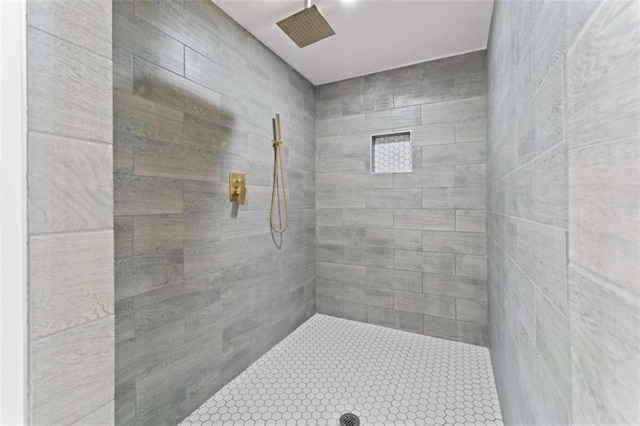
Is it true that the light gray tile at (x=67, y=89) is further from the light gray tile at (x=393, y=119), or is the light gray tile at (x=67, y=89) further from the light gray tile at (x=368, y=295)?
Answer: the light gray tile at (x=368, y=295)

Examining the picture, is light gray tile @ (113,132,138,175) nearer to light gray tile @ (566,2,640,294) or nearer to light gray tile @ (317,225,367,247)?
light gray tile @ (566,2,640,294)

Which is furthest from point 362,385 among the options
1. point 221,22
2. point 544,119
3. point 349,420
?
point 221,22

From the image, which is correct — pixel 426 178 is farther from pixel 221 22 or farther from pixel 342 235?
pixel 221 22

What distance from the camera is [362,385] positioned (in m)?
1.79

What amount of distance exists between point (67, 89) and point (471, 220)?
2.51 m

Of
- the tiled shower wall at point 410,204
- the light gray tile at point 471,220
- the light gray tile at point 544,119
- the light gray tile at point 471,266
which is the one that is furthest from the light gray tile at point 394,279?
the light gray tile at point 544,119

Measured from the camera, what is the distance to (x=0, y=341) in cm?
60

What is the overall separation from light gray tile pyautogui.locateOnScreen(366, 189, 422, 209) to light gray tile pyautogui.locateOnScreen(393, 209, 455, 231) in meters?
0.05

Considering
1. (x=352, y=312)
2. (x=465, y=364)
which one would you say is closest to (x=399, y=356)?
(x=465, y=364)

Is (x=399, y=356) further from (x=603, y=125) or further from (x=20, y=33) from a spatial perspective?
(x=20, y=33)

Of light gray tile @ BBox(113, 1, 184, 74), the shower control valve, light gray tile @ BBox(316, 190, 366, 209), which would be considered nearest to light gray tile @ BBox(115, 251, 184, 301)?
the shower control valve

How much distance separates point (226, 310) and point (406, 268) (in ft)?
5.21

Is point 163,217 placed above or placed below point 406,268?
above

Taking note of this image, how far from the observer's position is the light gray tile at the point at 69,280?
0.65 meters
